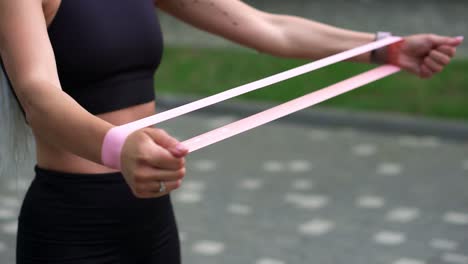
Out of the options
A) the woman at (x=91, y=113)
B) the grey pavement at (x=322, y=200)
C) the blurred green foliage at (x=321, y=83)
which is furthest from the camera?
the blurred green foliage at (x=321, y=83)

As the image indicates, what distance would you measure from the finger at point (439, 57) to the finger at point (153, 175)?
1.26 metres

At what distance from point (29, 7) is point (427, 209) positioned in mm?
4342

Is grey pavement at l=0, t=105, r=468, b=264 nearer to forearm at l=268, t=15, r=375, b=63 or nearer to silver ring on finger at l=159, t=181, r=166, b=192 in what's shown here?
forearm at l=268, t=15, r=375, b=63

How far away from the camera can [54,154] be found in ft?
6.79

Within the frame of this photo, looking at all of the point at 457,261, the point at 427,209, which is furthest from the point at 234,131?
the point at 427,209

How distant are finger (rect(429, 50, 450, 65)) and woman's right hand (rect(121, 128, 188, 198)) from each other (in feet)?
4.08

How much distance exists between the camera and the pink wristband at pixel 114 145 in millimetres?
1458

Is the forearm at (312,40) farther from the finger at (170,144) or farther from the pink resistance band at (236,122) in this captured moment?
the finger at (170,144)

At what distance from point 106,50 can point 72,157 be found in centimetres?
26

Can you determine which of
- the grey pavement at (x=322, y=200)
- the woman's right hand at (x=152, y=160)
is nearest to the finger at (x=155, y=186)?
the woman's right hand at (x=152, y=160)

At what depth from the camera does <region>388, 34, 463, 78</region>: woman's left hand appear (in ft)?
8.03

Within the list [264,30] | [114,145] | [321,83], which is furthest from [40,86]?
[321,83]

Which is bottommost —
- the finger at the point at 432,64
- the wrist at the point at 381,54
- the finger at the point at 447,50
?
the wrist at the point at 381,54

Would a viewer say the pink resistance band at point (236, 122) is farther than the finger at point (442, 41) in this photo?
No
